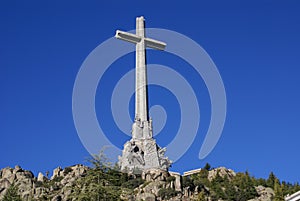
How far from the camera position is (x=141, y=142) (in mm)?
63188

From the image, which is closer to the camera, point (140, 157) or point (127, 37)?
point (140, 157)

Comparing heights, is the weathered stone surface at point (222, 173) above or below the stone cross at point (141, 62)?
below

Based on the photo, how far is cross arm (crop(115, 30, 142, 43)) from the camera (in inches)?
2498

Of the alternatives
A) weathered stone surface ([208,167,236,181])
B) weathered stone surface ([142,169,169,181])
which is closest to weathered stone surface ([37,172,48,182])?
weathered stone surface ([142,169,169,181])

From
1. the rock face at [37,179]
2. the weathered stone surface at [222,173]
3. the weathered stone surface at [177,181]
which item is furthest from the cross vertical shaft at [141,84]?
the weathered stone surface at [222,173]

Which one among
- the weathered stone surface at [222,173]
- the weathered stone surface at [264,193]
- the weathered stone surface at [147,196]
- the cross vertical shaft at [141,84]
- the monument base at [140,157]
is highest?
the cross vertical shaft at [141,84]

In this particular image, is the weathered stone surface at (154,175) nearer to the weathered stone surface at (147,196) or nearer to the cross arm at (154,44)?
the weathered stone surface at (147,196)

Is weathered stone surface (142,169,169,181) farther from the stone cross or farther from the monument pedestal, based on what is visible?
the stone cross

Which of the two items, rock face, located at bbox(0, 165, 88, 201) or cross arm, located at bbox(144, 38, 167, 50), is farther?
cross arm, located at bbox(144, 38, 167, 50)

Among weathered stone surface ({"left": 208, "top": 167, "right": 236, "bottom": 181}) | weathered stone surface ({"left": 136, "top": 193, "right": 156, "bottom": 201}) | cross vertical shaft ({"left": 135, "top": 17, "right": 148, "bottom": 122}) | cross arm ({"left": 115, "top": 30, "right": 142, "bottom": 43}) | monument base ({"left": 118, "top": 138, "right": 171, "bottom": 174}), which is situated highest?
cross arm ({"left": 115, "top": 30, "right": 142, "bottom": 43})

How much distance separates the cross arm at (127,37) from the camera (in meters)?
63.5

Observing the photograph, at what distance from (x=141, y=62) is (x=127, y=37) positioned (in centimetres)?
324

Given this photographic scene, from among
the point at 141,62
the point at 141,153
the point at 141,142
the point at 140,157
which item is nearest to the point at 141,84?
the point at 141,62

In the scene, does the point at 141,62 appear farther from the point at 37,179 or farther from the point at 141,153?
the point at 37,179
